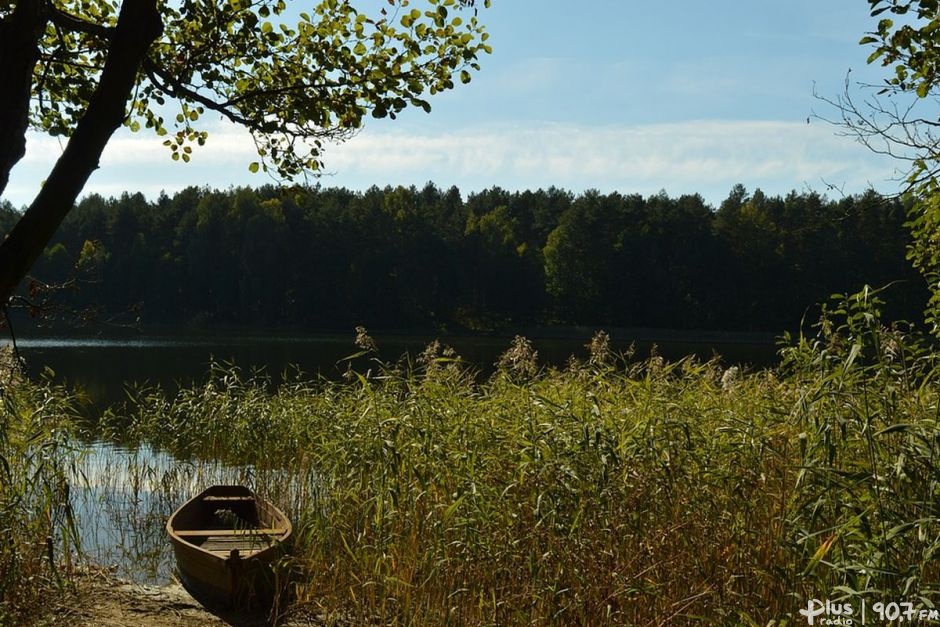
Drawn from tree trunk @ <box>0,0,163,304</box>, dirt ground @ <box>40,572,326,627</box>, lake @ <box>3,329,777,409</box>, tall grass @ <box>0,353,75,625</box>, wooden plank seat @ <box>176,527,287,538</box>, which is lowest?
lake @ <box>3,329,777,409</box>

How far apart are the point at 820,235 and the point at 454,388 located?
278 feet

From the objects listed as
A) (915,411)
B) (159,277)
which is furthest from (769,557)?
(159,277)

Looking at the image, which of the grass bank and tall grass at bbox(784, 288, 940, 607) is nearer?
tall grass at bbox(784, 288, 940, 607)

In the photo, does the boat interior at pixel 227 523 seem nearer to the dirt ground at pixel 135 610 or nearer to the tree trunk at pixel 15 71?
the dirt ground at pixel 135 610

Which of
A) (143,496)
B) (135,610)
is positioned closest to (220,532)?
(135,610)

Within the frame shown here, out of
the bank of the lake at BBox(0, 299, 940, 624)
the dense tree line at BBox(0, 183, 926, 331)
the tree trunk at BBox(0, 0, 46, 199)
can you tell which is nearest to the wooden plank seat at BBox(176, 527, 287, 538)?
the bank of the lake at BBox(0, 299, 940, 624)

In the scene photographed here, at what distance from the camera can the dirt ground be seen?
275 inches

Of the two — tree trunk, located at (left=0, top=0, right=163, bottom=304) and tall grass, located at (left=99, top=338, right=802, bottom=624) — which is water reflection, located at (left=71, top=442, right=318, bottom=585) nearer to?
tall grass, located at (left=99, top=338, right=802, bottom=624)

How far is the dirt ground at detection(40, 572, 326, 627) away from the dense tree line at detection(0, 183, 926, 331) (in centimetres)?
7341

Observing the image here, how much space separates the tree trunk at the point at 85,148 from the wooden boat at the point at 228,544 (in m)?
4.29

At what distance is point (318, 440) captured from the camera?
10734 mm

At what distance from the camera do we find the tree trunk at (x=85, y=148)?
13.1ft

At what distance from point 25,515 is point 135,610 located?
5.20ft

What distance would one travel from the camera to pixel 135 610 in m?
7.56
